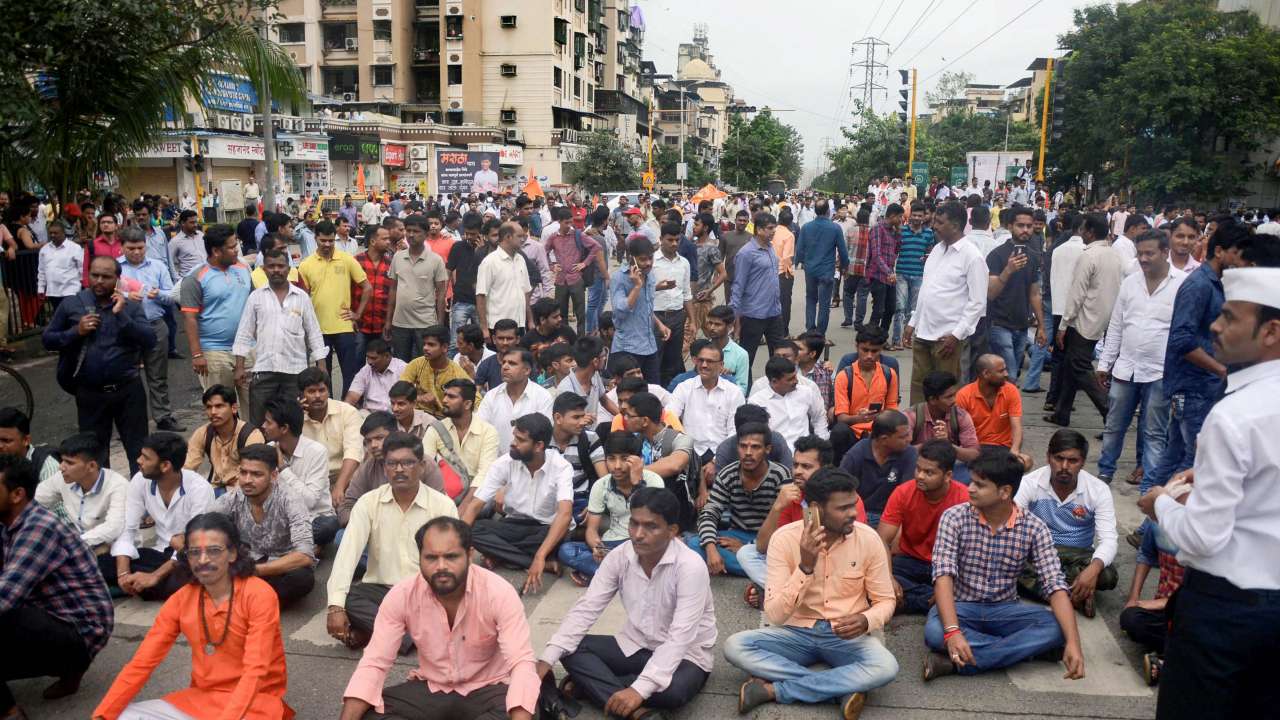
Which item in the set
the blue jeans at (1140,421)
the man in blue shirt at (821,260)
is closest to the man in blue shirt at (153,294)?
the man in blue shirt at (821,260)

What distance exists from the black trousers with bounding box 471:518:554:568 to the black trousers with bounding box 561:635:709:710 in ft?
5.51

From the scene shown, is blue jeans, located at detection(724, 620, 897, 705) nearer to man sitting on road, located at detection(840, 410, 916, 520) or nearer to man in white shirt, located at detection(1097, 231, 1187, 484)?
man sitting on road, located at detection(840, 410, 916, 520)

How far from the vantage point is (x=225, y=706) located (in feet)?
13.9

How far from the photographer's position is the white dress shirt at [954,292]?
7992 millimetres

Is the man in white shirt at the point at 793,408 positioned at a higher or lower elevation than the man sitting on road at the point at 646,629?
higher

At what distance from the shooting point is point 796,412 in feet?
25.1

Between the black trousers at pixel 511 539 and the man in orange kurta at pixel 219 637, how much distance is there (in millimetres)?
2212

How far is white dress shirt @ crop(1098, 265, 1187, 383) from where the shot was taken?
23.8 ft

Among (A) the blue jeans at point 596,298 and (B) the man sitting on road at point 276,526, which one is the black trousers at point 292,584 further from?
(A) the blue jeans at point 596,298

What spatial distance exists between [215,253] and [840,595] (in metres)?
5.93

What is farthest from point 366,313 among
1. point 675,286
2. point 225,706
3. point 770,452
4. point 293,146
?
point 293,146

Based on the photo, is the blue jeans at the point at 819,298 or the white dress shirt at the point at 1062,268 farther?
the blue jeans at the point at 819,298

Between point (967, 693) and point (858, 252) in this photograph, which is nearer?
point (967, 693)

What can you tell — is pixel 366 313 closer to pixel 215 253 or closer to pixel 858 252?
pixel 215 253
